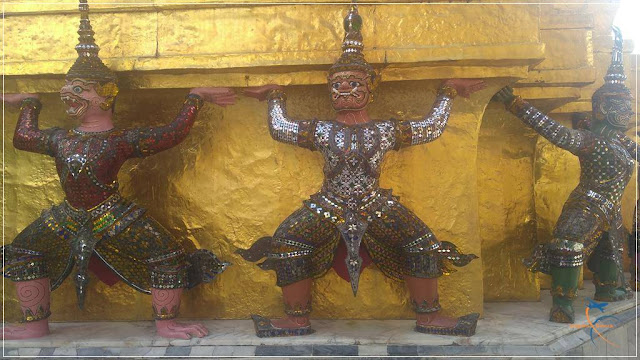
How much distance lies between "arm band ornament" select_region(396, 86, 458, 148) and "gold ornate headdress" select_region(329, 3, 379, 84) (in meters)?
0.37

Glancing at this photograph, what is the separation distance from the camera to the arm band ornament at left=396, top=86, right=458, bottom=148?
11.1 ft

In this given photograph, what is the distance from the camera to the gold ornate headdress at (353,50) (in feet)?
11.0

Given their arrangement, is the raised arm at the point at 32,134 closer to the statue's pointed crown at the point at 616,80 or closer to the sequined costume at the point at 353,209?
the sequined costume at the point at 353,209

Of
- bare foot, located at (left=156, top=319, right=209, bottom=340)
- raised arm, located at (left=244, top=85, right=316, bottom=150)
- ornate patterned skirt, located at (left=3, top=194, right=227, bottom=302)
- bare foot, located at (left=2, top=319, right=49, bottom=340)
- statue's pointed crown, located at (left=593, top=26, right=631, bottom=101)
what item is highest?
statue's pointed crown, located at (left=593, top=26, right=631, bottom=101)

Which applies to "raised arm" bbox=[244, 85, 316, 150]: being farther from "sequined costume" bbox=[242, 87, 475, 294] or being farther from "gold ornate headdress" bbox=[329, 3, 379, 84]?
"gold ornate headdress" bbox=[329, 3, 379, 84]

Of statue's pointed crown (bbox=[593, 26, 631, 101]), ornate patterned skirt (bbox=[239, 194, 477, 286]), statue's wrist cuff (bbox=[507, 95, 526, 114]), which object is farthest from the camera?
statue's pointed crown (bbox=[593, 26, 631, 101])

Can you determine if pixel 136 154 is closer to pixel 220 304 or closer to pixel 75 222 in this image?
pixel 75 222

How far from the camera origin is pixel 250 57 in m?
3.58

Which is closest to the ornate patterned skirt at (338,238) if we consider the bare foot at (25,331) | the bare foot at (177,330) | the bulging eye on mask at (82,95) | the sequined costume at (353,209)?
the sequined costume at (353,209)

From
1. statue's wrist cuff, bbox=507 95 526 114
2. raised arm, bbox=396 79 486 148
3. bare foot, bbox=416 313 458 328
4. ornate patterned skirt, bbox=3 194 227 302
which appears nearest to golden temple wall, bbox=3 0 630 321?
raised arm, bbox=396 79 486 148

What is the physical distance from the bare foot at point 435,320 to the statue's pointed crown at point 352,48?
1516mm

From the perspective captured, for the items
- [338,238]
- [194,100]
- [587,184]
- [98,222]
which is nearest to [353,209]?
[338,238]

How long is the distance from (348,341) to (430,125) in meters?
1.38

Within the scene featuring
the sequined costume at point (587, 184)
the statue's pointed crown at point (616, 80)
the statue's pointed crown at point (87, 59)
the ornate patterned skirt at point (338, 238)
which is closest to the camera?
the ornate patterned skirt at point (338, 238)
